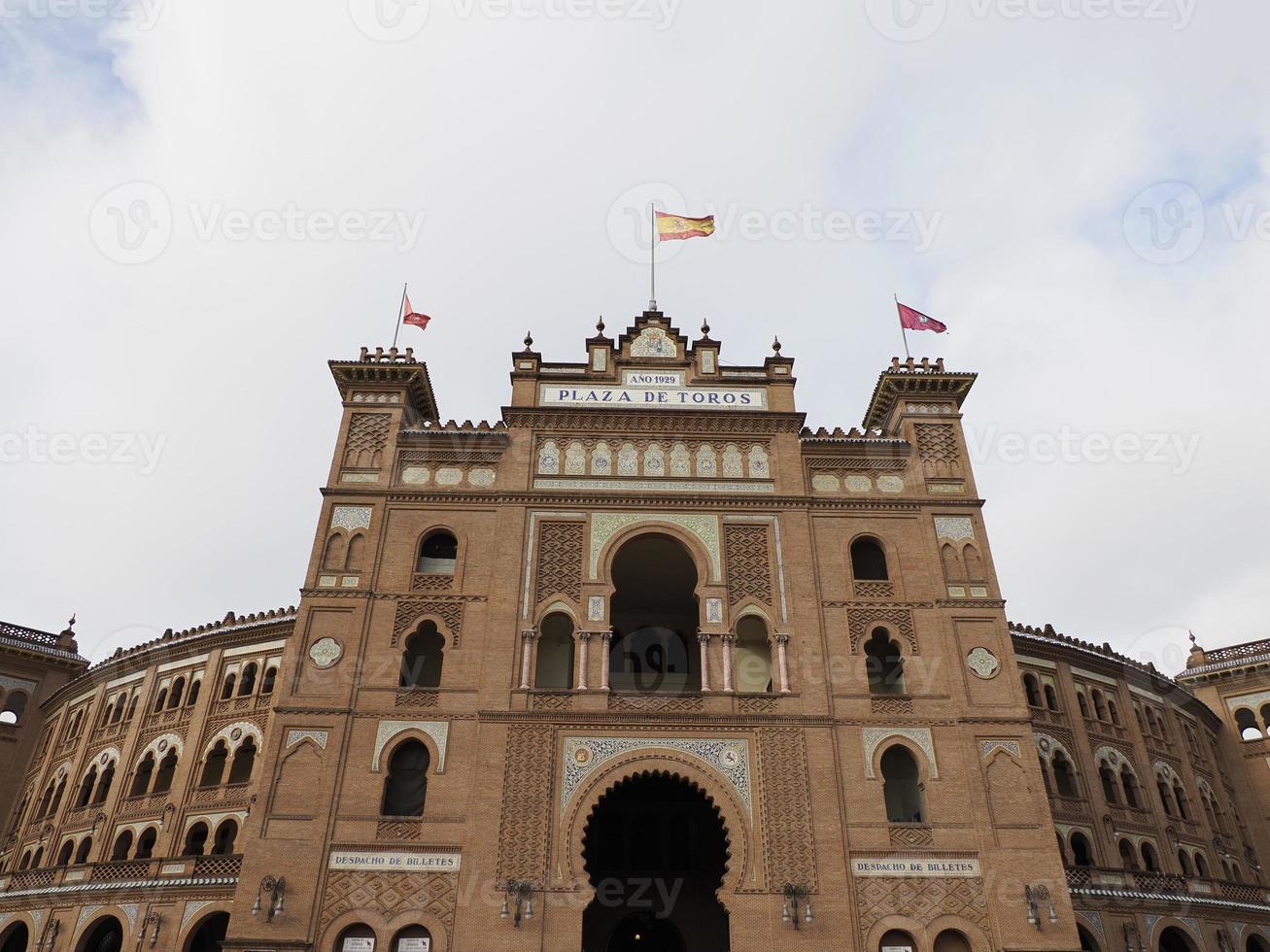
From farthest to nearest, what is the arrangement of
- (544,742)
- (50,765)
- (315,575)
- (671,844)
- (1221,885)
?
(50,765)
(1221,885)
(671,844)
(315,575)
(544,742)


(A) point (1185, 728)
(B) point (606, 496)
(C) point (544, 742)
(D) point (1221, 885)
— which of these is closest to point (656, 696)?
(C) point (544, 742)

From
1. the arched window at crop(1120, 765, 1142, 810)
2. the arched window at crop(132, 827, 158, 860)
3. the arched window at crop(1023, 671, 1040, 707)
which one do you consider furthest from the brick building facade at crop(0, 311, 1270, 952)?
the arched window at crop(1120, 765, 1142, 810)

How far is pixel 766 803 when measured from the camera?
2323cm

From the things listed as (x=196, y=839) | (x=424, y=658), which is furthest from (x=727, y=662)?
(x=196, y=839)

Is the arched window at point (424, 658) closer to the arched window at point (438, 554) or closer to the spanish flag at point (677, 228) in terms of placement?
the arched window at point (438, 554)

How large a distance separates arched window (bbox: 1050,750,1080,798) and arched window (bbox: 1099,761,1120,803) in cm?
151

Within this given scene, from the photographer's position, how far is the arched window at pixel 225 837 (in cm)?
3219

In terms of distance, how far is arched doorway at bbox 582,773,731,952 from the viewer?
87.5ft

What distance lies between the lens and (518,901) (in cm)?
2192

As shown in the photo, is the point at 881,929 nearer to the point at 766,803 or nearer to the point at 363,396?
the point at 766,803

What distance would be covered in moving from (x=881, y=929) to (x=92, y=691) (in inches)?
1323

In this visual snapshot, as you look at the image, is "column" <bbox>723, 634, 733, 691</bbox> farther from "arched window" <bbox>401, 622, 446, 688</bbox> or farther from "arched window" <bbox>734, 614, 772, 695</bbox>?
"arched window" <bbox>401, 622, 446, 688</bbox>

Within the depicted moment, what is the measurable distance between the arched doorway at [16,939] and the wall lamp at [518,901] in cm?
2051

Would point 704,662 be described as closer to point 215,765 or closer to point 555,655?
point 555,655
